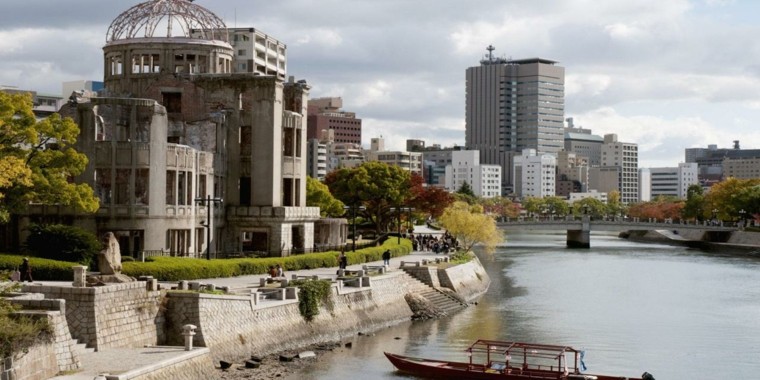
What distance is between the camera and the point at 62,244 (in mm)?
59906

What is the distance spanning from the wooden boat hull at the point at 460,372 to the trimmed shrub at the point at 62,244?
18.5m

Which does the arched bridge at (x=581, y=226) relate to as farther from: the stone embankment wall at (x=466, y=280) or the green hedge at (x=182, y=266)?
the green hedge at (x=182, y=266)

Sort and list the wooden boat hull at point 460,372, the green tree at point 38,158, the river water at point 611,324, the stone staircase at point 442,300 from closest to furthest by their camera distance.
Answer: the wooden boat hull at point 460,372 < the river water at point 611,324 < the green tree at point 38,158 < the stone staircase at point 442,300

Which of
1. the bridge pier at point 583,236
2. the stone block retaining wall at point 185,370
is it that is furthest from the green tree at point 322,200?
the stone block retaining wall at point 185,370

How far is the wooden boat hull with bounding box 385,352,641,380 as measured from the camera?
46.9 meters

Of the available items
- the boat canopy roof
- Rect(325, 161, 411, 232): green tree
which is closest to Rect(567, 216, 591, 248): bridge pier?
Rect(325, 161, 411, 232): green tree

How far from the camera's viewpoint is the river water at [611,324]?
54.6 meters

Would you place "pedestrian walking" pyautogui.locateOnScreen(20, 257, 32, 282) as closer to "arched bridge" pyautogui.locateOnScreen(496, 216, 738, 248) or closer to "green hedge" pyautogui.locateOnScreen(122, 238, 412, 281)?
"green hedge" pyautogui.locateOnScreen(122, 238, 412, 281)

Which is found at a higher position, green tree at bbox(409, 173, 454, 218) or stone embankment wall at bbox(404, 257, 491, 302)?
green tree at bbox(409, 173, 454, 218)

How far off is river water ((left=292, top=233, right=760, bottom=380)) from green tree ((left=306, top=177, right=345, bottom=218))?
60.4 feet

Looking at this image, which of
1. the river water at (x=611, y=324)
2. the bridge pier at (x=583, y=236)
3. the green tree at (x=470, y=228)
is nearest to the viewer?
the river water at (x=611, y=324)

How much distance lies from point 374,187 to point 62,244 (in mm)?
68119

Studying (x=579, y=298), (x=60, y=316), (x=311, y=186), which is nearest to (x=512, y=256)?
(x=311, y=186)

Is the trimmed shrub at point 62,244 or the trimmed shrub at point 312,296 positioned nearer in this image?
the trimmed shrub at point 312,296
